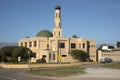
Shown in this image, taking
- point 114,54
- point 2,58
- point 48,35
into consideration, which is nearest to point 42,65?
point 2,58

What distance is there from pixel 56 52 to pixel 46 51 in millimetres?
3066

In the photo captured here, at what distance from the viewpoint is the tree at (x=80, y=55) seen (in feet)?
287

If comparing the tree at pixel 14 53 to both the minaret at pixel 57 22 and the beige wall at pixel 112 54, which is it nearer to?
the minaret at pixel 57 22

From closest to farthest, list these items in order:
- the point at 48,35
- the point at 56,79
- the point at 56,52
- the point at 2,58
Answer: the point at 56,79 → the point at 2,58 → the point at 56,52 → the point at 48,35

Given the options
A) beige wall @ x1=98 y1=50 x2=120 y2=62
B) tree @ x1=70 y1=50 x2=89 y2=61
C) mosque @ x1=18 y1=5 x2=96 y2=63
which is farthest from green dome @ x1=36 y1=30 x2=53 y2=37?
beige wall @ x1=98 y1=50 x2=120 y2=62

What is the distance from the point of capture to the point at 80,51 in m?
88.6

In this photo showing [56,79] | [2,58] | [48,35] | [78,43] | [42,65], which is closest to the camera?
[56,79]

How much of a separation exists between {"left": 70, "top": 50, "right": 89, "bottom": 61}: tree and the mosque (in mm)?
1527

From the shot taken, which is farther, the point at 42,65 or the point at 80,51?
the point at 80,51

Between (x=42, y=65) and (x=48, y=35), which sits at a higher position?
(x=48, y=35)

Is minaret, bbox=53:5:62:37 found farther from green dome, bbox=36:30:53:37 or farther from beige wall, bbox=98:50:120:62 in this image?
beige wall, bbox=98:50:120:62

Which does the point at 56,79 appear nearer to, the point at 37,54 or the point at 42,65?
the point at 42,65

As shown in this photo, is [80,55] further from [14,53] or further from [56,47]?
[14,53]

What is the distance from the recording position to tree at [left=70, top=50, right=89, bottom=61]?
87375mm
